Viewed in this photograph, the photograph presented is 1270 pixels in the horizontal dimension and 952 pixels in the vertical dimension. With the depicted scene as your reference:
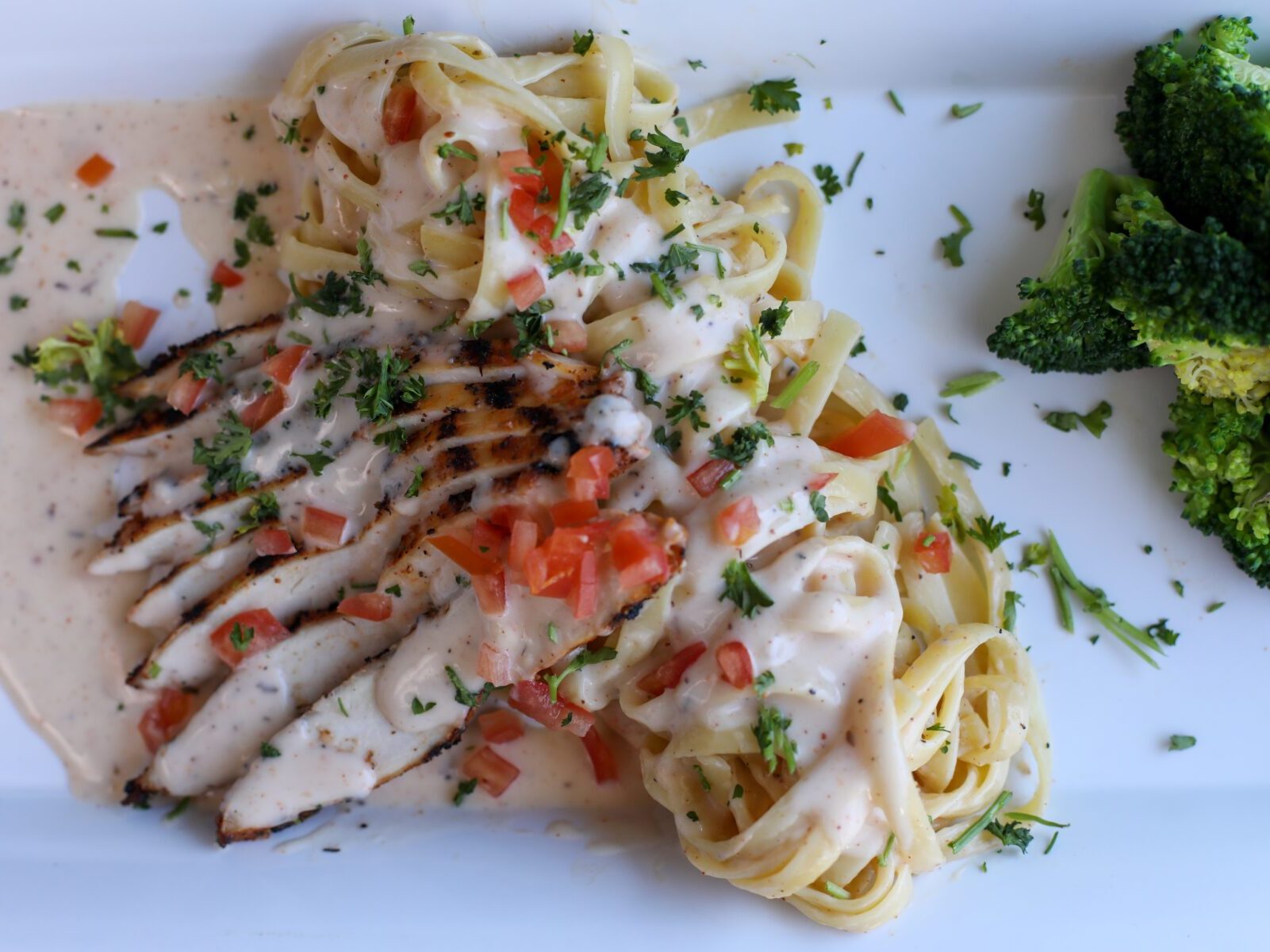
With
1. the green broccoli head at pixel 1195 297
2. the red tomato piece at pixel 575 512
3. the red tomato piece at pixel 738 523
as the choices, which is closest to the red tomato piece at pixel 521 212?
the red tomato piece at pixel 575 512

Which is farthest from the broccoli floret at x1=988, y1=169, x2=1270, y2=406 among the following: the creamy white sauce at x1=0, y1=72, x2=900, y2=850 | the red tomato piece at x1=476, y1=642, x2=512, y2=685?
the red tomato piece at x1=476, y1=642, x2=512, y2=685

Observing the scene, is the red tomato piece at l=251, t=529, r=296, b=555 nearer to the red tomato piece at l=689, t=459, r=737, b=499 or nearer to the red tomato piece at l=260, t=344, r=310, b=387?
the red tomato piece at l=260, t=344, r=310, b=387

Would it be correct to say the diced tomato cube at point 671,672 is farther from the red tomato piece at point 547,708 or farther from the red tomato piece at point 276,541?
the red tomato piece at point 276,541

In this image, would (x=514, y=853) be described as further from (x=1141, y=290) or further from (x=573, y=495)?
(x=1141, y=290)

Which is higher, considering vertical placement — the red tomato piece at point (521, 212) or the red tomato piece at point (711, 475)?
the red tomato piece at point (521, 212)

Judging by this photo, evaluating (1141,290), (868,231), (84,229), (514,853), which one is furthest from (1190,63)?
(84,229)

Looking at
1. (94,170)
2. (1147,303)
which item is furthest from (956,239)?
(94,170)
